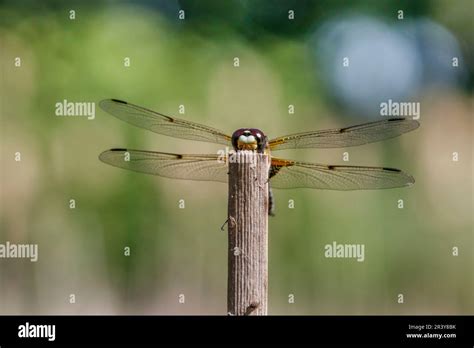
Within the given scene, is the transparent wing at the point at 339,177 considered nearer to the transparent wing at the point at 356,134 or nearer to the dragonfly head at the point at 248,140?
the transparent wing at the point at 356,134

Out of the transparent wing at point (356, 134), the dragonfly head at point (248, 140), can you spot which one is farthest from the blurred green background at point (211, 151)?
the dragonfly head at point (248, 140)

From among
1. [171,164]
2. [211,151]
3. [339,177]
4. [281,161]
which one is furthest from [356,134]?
[211,151]

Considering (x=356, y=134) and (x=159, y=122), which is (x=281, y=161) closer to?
(x=356, y=134)

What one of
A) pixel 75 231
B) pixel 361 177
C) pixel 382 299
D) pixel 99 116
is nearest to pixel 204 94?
pixel 99 116

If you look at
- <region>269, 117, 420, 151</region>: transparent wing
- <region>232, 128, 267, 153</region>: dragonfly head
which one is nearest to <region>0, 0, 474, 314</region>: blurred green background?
<region>269, 117, 420, 151</region>: transparent wing
